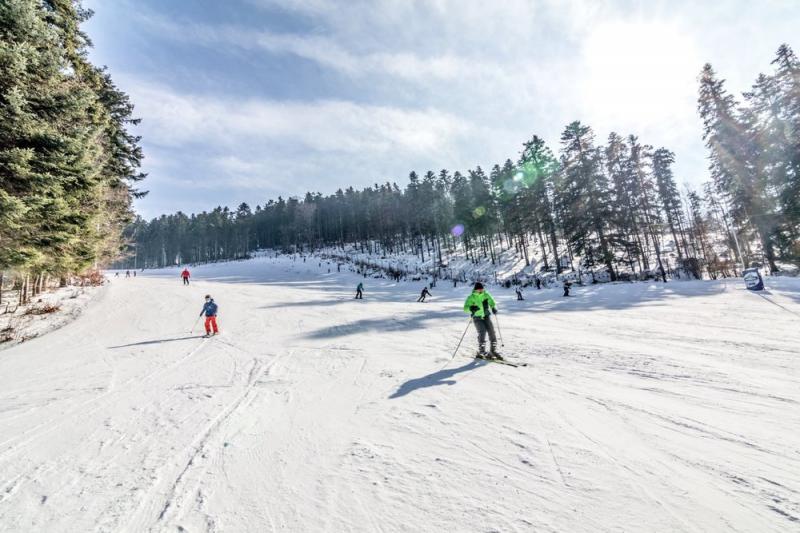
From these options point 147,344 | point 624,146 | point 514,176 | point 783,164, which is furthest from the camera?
point 514,176

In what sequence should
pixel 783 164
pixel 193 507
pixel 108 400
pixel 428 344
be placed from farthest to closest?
pixel 783 164
pixel 428 344
pixel 108 400
pixel 193 507

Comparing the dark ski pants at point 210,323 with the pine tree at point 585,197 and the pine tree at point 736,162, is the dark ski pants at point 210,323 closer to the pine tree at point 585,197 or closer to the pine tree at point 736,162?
the pine tree at point 585,197

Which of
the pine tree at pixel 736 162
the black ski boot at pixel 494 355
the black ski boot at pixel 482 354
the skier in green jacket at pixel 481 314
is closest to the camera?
the black ski boot at pixel 494 355

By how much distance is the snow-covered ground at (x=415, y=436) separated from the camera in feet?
9.25

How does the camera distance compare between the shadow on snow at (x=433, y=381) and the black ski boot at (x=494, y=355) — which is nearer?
the shadow on snow at (x=433, y=381)

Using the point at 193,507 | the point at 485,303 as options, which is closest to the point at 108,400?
the point at 193,507

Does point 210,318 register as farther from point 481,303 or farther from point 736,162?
point 736,162

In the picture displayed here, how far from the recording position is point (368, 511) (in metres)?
2.83

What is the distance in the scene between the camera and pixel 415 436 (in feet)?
13.5

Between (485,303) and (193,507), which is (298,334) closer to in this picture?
(485,303)

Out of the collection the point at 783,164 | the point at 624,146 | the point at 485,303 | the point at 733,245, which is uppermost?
the point at 624,146

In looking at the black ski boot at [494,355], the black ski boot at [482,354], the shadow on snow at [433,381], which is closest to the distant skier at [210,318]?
the shadow on snow at [433,381]

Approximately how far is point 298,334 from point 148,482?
27.2 ft

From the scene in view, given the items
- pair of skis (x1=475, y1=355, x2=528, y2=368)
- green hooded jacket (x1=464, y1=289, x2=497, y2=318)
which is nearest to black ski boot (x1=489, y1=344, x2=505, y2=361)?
pair of skis (x1=475, y1=355, x2=528, y2=368)
